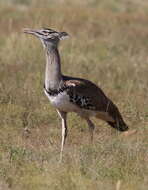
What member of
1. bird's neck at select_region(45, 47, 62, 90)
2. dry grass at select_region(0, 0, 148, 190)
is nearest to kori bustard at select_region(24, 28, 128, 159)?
bird's neck at select_region(45, 47, 62, 90)

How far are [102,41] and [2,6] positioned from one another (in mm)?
3493

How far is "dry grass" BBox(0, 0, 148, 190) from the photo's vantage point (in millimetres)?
5957

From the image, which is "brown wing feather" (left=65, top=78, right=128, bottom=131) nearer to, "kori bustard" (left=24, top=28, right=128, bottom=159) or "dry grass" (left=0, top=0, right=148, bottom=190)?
"kori bustard" (left=24, top=28, right=128, bottom=159)

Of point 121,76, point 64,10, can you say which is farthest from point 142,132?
point 64,10

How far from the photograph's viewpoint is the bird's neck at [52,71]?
7.08 meters

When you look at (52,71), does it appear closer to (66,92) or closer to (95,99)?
(66,92)

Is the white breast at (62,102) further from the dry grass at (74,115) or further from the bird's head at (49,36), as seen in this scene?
the bird's head at (49,36)

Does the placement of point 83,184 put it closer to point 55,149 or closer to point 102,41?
point 55,149

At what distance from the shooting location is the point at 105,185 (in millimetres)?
5582

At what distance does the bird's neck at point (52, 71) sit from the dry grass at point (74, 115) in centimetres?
60

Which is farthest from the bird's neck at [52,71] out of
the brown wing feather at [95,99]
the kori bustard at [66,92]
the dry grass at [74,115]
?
the dry grass at [74,115]

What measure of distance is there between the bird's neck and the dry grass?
60 centimetres

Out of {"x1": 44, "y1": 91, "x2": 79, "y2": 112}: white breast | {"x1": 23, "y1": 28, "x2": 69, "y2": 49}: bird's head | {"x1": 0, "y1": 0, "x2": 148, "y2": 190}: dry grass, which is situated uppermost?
{"x1": 23, "y1": 28, "x2": 69, "y2": 49}: bird's head

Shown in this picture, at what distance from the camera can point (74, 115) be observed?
8461 millimetres
